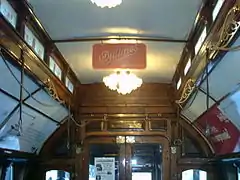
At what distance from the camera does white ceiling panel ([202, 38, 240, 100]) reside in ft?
11.6

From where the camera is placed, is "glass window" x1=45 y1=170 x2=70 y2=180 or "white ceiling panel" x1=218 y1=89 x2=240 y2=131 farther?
"glass window" x1=45 y1=170 x2=70 y2=180

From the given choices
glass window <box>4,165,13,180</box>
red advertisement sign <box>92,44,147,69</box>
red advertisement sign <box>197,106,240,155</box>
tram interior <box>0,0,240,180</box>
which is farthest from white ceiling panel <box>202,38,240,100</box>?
glass window <box>4,165,13,180</box>

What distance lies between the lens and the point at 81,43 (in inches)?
189

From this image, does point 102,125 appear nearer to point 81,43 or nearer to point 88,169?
A: point 88,169

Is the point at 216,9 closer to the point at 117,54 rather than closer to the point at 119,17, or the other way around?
the point at 119,17

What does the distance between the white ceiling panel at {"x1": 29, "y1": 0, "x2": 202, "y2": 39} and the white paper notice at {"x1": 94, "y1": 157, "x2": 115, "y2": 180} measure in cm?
286

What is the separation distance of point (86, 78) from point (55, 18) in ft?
8.42

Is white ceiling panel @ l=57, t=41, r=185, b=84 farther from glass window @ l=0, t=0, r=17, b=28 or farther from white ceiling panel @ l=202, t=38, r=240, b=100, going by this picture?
glass window @ l=0, t=0, r=17, b=28

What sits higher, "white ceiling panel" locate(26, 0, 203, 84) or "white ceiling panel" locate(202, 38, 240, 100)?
"white ceiling panel" locate(26, 0, 203, 84)

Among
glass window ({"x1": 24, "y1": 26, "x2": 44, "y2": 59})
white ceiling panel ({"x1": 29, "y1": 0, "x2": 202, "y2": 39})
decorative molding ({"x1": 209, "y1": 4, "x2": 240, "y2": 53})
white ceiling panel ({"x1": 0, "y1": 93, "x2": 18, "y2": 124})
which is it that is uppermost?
white ceiling panel ({"x1": 29, "y1": 0, "x2": 202, "y2": 39})

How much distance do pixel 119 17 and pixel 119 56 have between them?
44 cm

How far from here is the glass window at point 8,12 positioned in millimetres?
3252

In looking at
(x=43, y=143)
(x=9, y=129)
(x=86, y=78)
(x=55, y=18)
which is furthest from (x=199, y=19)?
(x=43, y=143)

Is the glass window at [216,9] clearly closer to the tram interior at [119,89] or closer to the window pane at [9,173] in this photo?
the tram interior at [119,89]
